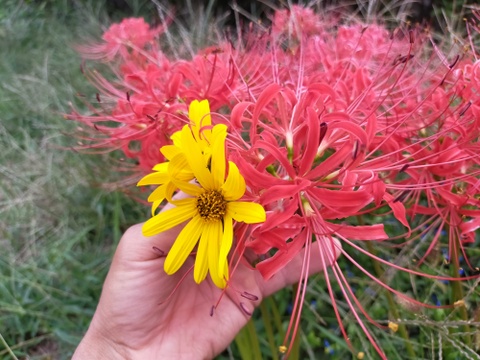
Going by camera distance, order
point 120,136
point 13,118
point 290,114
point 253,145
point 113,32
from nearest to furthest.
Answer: point 253,145
point 290,114
point 120,136
point 113,32
point 13,118

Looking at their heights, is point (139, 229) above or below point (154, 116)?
below

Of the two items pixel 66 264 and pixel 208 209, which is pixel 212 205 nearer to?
pixel 208 209

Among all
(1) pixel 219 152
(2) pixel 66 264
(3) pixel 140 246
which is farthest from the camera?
(2) pixel 66 264

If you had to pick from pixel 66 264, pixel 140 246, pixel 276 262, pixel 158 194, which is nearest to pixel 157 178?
pixel 158 194

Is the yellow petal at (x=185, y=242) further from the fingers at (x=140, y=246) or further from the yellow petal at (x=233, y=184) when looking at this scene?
the fingers at (x=140, y=246)

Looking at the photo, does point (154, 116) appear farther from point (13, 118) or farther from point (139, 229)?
point (13, 118)

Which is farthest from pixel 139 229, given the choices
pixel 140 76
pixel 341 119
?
pixel 341 119

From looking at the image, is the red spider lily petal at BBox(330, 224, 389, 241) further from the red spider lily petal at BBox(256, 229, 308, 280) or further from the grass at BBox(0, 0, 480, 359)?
the grass at BBox(0, 0, 480, 359)
